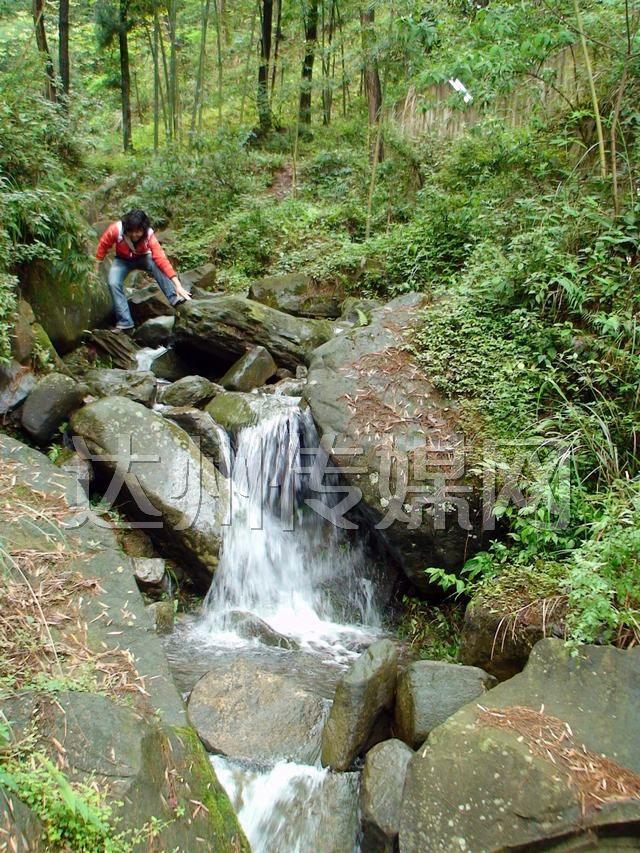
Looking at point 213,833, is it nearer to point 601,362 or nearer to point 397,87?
point 601,362

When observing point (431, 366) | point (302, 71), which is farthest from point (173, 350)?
point (302, 71)

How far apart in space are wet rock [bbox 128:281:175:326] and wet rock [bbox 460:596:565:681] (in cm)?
719

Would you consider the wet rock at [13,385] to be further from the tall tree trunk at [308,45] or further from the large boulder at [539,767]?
the tall tree trunk at [308,45]

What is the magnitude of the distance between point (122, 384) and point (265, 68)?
45.3 feet

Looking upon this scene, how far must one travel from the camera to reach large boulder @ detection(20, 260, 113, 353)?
22.9 ft

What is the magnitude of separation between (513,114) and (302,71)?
959cm

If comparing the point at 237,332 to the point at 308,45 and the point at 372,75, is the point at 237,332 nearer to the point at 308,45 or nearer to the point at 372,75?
the point at 372,75

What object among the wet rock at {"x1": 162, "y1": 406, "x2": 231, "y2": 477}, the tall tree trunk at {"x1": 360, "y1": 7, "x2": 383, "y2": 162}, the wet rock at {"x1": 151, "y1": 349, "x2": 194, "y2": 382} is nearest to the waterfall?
A: the wet rock at {"x1": 162, "y1": 406, "x2": 231, "y2": 477}

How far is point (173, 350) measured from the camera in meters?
8.58

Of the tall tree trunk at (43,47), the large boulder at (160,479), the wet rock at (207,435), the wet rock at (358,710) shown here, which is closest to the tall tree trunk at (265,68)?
the tall tree trunk at (43,47)

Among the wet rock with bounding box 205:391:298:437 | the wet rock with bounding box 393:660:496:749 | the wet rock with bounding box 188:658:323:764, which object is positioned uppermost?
the wet rock with bounding box 205:391:298:437

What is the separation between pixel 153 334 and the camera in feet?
30.5

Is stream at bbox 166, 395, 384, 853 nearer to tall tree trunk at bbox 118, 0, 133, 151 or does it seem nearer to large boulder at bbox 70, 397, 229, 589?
large boulder at bbox 70, 397, 229, 589

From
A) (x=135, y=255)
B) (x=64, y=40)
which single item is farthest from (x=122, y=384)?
(x=64, y=40)
